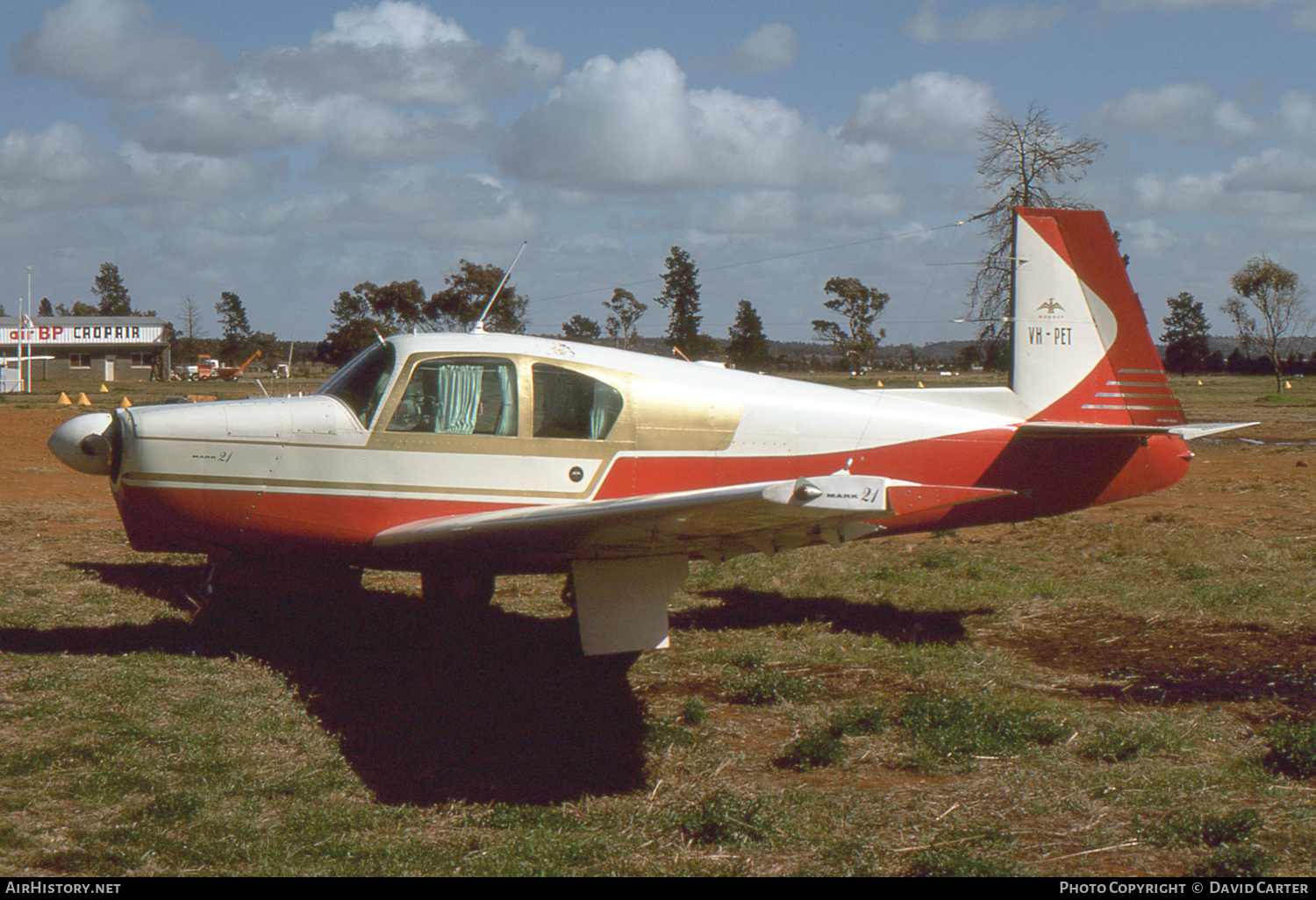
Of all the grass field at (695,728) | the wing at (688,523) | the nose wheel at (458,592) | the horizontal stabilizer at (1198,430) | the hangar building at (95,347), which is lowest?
the grass field at (695,728)

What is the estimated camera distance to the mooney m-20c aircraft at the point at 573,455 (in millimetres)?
5793

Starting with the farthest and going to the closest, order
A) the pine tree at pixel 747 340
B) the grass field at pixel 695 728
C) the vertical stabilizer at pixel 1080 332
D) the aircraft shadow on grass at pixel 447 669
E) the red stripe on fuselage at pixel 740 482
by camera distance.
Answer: the pine tree at pixel 747 340
the vertical stabilizer at pixel 1080 332
the red stripe on fuselage at pixel 740 482
the aircraft shadow on grass at pixel 447 669
the grass field at pixel 695 728

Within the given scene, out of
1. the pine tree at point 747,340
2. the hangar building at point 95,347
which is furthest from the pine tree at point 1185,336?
the hangar building at point 95,347

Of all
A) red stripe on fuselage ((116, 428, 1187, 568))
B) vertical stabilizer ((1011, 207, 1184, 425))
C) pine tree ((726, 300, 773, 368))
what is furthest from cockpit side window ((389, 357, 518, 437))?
pine tree ((726, 300, 773, 368))

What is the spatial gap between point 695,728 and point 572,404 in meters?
2.18

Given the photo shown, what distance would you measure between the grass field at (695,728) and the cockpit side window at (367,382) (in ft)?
5.70

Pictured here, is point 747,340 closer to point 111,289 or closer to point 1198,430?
point 1198,430

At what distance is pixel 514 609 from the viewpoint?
8.23 m

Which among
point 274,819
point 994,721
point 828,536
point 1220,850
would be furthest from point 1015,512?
point 274,819

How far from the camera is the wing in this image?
3.88 metres

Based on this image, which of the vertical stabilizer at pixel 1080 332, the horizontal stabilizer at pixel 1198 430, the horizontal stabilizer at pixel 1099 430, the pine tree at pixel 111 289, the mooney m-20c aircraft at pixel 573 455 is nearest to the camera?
the mooney m-20c aircraft at pixel 573 455

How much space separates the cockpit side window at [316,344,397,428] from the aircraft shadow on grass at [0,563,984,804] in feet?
5.65

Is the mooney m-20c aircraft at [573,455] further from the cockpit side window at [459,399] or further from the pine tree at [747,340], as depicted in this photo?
the pine tree at [747,340]

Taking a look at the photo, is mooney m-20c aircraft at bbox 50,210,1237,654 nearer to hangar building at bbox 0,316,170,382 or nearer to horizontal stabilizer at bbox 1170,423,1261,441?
horizontal stabilizer at bbox 1170,423,1261,441
